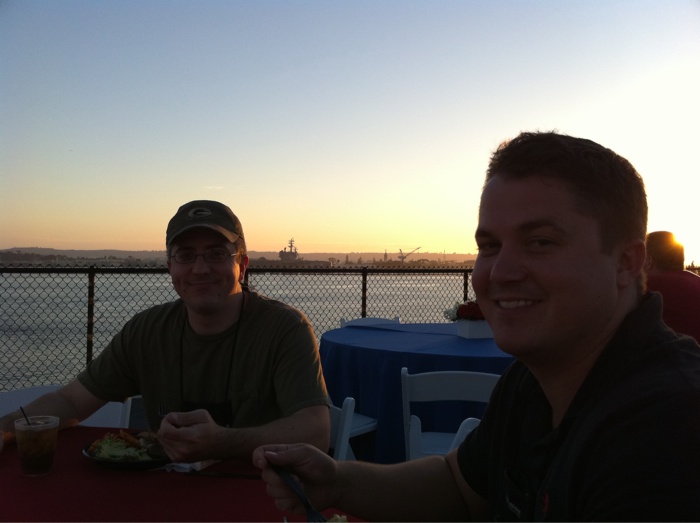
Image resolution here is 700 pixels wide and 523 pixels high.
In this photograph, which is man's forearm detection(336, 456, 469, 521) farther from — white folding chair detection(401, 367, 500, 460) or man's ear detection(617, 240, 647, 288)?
white folding chair detection(401, 367, 500, 460)

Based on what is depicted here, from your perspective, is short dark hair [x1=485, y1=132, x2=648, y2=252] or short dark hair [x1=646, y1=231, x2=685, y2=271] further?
short dark hair [x1=646, y1=231, x2=685, y2=271]

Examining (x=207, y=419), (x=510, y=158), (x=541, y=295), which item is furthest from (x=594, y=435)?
(x=207, y=419)

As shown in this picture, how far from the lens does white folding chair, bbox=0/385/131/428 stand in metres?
2.45

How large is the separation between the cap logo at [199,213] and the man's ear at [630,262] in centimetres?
154

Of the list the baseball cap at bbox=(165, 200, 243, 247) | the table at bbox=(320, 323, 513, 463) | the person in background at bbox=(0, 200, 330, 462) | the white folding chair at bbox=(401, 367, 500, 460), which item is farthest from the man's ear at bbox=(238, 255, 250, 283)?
the table at bbox=(320, 323, 513, 463)

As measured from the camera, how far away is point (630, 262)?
111 centimetres

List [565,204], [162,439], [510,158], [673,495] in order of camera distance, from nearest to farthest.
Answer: [673,495]
[565,204]
[510,158]
[162,439]

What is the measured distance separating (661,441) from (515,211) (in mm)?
459

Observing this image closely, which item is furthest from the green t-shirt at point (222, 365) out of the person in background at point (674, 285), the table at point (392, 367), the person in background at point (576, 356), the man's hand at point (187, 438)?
the person in background at point (674, 285)

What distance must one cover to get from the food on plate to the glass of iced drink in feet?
0.35

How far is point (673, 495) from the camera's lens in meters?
0.80

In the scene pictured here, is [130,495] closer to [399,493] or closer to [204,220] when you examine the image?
[399,493]

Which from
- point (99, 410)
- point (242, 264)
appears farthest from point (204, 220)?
point (99, 410)

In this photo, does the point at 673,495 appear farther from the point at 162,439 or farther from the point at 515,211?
the point at 162,439
